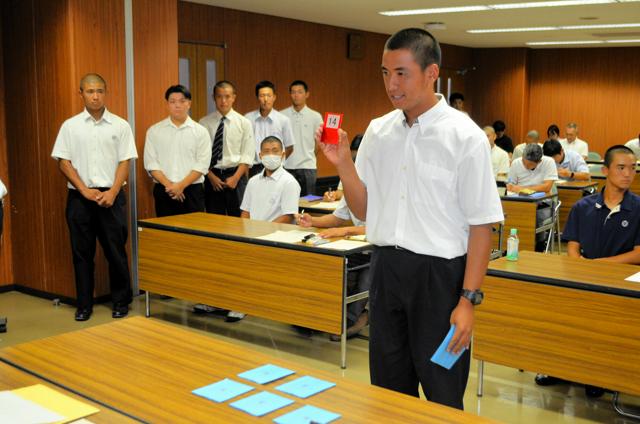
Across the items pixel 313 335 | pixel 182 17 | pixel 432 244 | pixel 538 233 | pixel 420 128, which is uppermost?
pixel 182 17

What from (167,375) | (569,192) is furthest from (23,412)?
(569,192)

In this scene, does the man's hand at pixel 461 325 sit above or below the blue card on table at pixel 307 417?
above

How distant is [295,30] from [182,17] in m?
2.26

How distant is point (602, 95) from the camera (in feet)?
53.5

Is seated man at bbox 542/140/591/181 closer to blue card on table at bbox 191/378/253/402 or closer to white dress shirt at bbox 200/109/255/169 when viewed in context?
white dress shirt at bbox 200/109/255/169

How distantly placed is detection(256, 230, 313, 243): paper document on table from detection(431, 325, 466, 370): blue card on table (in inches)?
97.7

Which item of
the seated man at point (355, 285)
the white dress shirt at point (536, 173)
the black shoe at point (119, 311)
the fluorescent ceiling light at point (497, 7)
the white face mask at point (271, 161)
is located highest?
the fluorescent ceiling light at point (497, 7)

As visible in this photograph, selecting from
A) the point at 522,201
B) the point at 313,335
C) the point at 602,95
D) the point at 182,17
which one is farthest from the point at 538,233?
the point at 602,95

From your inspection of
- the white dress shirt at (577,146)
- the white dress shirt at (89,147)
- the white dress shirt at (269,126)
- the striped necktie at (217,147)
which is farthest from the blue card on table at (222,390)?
the white dress shirt at (577,146)

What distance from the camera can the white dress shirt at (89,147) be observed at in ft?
18.8

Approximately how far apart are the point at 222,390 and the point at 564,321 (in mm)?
2317

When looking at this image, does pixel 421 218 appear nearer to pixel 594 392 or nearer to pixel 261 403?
pixel 261 403

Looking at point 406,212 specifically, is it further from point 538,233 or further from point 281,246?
point 538,233

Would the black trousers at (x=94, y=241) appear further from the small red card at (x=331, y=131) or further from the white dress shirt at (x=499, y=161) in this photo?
the white dress shirt at (x=499, y=161)
